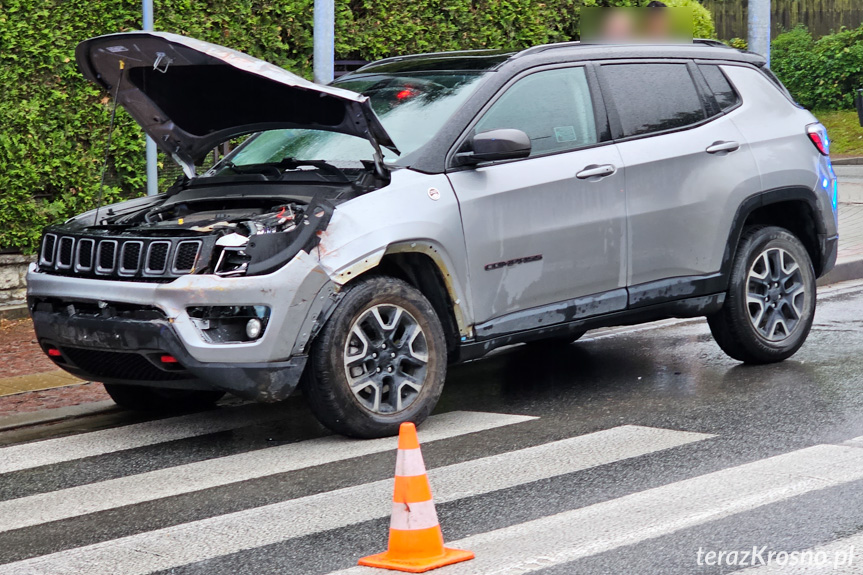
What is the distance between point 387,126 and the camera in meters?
6.84

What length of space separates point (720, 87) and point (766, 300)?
136 cm

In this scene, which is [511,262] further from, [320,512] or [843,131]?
[843,131]

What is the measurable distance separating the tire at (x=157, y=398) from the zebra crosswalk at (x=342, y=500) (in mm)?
563

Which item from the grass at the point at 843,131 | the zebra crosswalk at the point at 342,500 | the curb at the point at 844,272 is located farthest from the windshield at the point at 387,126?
the grass at the point at 843,131

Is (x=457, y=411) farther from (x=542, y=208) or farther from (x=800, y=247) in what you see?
(x=800, y=247)

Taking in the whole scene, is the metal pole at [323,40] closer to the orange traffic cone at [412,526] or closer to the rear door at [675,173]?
the rear door at [675,173]

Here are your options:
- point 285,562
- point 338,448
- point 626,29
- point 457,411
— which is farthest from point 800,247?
point 285,562

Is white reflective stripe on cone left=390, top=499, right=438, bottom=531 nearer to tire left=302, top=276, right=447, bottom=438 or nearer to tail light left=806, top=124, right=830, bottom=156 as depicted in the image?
tire left=302, top=276, right=447, bottom=438

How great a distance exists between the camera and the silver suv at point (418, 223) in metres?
5.98

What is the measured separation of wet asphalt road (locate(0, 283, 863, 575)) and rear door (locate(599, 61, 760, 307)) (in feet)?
2.27

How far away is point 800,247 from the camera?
320 inches

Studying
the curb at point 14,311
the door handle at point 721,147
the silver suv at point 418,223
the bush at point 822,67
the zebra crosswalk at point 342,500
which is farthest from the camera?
the bush at point 822,67

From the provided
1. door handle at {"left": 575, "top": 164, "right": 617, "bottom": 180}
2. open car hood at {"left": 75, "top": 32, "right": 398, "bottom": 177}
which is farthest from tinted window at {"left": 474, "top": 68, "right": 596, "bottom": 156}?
open car hood at {"left": 75, "top": 32, "right": 398, "bottom": 177}

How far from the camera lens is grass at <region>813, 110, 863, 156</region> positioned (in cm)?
2578
